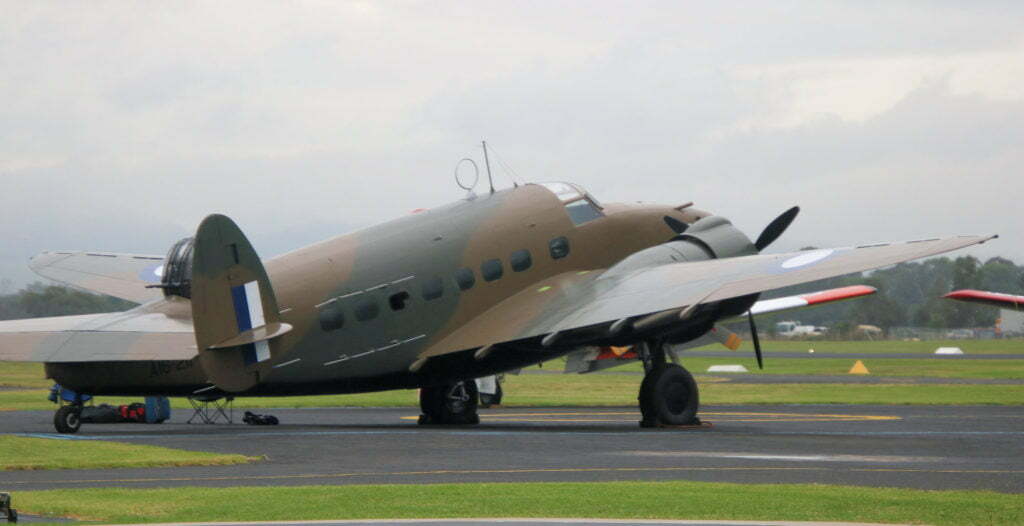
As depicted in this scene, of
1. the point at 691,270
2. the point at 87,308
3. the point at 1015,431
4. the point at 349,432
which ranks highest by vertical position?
the point at 87,308

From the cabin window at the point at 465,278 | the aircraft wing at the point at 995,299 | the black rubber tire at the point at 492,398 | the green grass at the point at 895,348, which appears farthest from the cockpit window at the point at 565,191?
the green grass at the point at 895,348

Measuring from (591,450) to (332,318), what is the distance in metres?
6.57

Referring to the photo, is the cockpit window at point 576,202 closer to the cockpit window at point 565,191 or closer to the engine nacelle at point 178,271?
the cockpit window at point 565,191

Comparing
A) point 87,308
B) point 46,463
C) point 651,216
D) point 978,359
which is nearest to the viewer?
point 46,463

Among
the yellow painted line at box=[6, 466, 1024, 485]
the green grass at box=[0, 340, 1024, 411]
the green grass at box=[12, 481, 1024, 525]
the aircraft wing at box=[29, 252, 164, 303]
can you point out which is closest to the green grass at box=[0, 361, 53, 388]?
the green grass at box=[0, 340, 1024, 411]

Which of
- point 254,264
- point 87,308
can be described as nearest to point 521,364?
point 254,264

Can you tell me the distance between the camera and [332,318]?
30.1 metres

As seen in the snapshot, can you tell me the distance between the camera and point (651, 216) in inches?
1399

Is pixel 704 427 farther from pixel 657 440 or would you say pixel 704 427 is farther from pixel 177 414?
pixel 177 414

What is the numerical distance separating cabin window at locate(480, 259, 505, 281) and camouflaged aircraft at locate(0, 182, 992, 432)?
0.03 m

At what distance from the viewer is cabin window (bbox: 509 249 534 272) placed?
109 ft

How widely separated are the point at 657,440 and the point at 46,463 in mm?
11525

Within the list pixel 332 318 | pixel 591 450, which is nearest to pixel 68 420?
pixel 332 318

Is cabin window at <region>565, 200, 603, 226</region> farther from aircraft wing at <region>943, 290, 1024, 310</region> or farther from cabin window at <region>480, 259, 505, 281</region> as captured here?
aircraft wing at <region>943, 290, 1024, 310</region>
